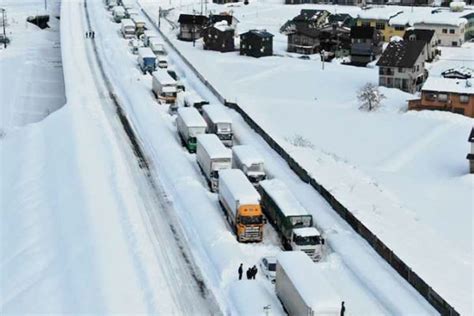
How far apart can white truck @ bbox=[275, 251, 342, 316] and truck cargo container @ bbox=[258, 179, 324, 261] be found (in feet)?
10.4

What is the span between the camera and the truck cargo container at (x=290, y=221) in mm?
29938

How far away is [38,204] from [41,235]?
13.8ft

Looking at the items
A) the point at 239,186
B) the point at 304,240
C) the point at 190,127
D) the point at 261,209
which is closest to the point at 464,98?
the point at 190,127

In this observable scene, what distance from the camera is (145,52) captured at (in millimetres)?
69125

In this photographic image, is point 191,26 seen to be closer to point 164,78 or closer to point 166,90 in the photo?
point 164,78

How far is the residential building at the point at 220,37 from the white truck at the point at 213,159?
45513 millimetres

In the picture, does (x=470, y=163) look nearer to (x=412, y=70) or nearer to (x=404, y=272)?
(x=404, y=272)

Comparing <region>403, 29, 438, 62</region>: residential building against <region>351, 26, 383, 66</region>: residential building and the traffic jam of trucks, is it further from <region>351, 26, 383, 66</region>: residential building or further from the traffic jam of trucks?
the traffic jam of trucks

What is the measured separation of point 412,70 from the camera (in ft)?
213

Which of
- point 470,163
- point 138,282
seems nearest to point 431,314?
point 138,282

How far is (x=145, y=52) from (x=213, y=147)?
32.2 metres

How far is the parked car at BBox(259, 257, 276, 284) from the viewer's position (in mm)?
28800

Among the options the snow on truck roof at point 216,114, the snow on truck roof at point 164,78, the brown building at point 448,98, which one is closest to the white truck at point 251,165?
the snow on truck roof at point 216,114

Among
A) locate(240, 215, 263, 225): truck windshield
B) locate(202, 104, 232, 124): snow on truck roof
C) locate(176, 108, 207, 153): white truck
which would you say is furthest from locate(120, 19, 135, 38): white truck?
locate(240, 215, 263, 225): truck windshield
